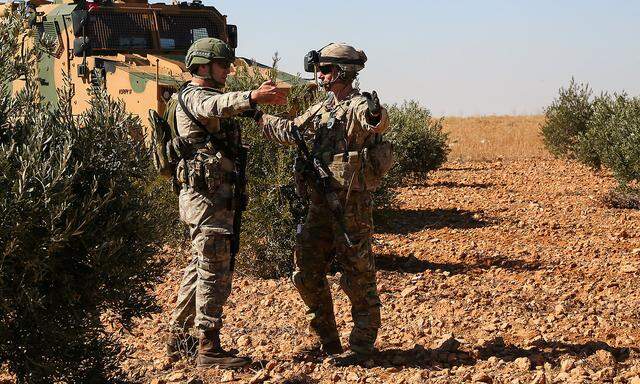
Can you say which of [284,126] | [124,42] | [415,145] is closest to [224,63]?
[284,126]

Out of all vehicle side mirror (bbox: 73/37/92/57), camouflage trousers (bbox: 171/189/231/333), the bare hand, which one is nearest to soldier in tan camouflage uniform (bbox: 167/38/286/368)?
camouflage trousers (bbox: 171/189/231/333)

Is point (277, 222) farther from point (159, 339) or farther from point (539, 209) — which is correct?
point (539, 209)

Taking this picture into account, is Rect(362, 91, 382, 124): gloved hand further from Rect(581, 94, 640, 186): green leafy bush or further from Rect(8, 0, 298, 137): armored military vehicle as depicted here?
Rect(581, 94, 640, 186): green leafy bush

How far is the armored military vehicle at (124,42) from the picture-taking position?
10227 mm

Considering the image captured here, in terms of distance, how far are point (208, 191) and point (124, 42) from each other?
24.1ft

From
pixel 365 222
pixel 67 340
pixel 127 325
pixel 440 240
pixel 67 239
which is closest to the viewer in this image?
pixel 67 239

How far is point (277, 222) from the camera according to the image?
301 inches

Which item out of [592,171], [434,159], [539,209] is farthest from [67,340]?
[592,171]

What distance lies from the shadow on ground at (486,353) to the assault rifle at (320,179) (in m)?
0.75

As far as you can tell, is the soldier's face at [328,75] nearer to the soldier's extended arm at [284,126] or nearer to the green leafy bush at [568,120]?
the soldier's extended arm at [284,126]

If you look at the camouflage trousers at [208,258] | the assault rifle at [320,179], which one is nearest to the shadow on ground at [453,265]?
the assault rifle at [320,179]

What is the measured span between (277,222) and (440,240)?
2.43m

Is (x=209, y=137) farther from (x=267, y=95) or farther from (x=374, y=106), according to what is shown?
(x=374, y=106)

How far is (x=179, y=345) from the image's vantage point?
5129 mm
